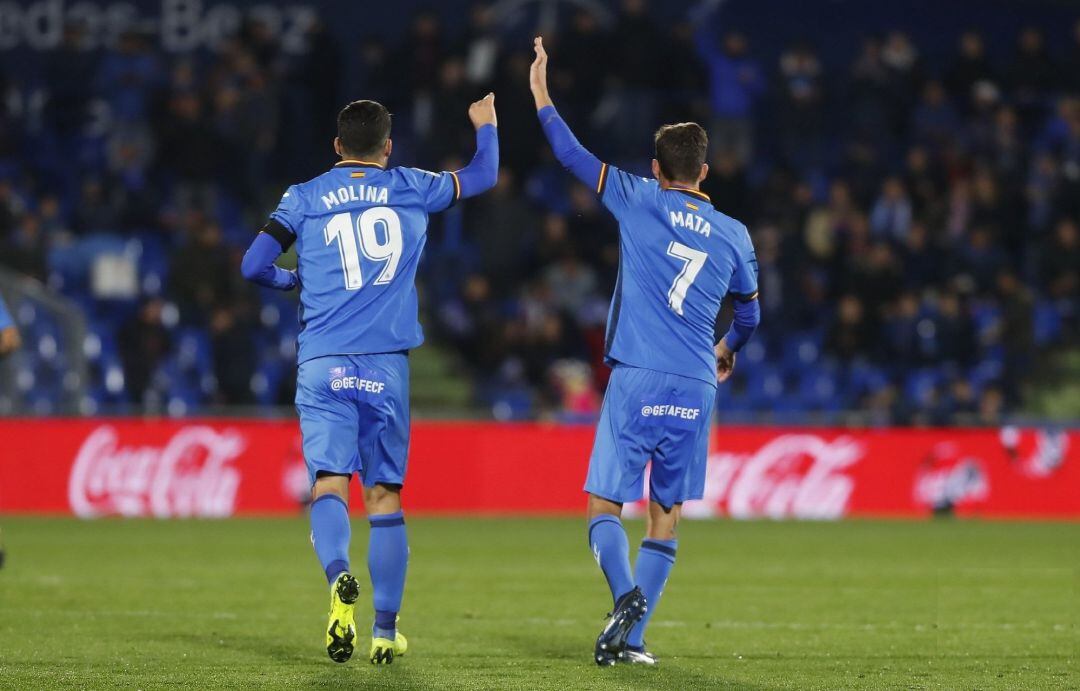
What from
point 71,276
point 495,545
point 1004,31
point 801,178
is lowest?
point 495,545

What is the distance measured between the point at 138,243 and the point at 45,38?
510 centimetres

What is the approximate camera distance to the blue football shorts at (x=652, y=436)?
746cm

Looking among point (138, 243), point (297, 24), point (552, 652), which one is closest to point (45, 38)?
point (297, 24)

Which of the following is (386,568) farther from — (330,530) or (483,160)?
(483,160)

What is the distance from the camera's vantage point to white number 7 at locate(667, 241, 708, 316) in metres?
7.57

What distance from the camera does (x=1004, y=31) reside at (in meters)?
26.8

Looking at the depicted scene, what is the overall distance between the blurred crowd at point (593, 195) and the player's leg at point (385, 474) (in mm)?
11989

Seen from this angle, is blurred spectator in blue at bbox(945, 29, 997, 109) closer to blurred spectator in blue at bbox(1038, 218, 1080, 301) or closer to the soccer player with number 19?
blurred spectator in blue at bbox(1038, 218, 1080, 301)

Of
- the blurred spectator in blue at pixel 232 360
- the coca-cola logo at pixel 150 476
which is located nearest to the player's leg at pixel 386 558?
the coca-cola logo at pixel 150 476

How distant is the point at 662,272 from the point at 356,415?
140 cm

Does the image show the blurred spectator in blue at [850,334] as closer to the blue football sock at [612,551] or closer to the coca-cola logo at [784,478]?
the coca-cola logo at [784,478]

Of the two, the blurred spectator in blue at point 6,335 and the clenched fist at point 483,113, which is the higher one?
the clenched fist at point 483,113

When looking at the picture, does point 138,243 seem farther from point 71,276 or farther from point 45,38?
point 45,38

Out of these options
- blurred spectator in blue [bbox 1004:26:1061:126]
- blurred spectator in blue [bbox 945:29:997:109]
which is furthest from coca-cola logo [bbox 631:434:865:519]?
blurred spectator in blue [bbox 1004:26:1061:126]
